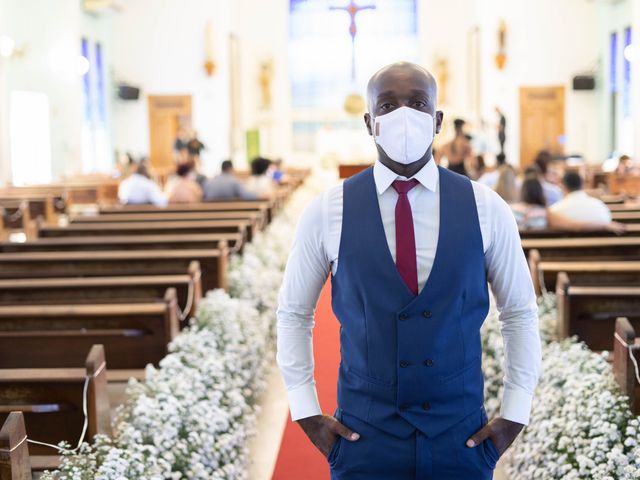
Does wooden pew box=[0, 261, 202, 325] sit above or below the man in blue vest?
below

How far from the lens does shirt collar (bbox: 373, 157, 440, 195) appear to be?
1.74 metres

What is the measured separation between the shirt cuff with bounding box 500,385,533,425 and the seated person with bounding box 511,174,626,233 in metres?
4.22

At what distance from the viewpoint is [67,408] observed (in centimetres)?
267

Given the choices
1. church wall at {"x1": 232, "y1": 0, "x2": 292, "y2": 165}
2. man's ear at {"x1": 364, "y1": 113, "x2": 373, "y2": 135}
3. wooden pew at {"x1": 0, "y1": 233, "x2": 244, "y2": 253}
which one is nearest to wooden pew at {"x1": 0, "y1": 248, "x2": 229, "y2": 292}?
wooden pew at {"x1": 0, "y1": 233, "x2": 244, "y2": 253}

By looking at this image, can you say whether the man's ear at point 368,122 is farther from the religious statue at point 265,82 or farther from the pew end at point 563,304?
the religious statue at point 265,82

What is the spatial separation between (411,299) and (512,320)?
0.27 metres

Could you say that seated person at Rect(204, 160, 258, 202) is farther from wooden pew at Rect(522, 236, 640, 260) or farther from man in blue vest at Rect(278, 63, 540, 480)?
man in blue vest at Rect(278, 63, 540, 480)

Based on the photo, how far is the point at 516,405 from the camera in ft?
5.84

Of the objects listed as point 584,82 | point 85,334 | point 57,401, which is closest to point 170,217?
point 85,334

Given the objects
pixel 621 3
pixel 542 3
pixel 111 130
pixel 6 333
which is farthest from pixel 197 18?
pixel 6 333

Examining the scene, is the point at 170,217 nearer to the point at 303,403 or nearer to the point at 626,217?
the point at 626,217

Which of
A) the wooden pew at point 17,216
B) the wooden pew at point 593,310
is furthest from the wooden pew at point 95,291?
the wooden pew at point 17,216

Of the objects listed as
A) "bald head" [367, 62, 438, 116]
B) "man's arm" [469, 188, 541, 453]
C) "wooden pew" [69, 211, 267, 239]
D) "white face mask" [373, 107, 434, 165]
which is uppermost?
"bald head" [367, 62, 438, 116]

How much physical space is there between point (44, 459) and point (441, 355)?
144cm
